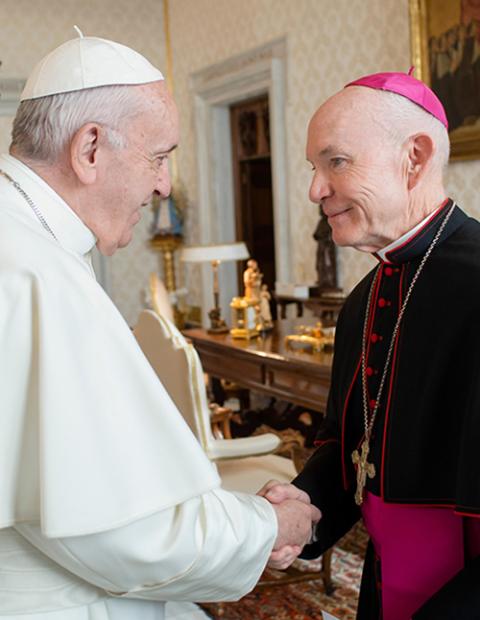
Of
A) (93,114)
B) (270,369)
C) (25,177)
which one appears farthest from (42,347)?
(270,369)

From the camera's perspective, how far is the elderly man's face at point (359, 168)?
5.19 feet

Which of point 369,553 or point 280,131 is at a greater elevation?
point 280,131

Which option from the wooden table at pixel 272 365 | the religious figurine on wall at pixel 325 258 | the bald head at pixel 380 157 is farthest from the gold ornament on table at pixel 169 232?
the bald head at pixel 380 157

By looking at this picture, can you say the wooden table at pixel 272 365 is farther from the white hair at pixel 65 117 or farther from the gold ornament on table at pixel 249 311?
the white hair at pixel 65 117

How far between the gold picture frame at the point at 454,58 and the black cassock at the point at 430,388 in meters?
4.29

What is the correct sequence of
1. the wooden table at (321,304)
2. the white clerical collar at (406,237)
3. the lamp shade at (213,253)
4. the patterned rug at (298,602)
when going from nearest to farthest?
1. the white clerical collar at (406,237)
2. the patterned rug at (298,602)
3. the lamp shade at (213,253)
4. the wooden table at (321,304)

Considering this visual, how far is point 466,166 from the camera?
5.88 m

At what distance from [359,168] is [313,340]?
3.02 m

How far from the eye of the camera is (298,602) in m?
3.52

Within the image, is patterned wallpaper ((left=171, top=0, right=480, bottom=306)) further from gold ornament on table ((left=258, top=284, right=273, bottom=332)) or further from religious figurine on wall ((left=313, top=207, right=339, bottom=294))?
gold ornament on table ((left=258, top=284, right=273, bottom=332))

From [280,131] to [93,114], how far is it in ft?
22.1

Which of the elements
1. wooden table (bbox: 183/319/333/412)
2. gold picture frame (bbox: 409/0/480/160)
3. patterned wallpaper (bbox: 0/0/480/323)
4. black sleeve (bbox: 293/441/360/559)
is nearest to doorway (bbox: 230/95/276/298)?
patterned wallpaper (bbox: 0/0/480/323)

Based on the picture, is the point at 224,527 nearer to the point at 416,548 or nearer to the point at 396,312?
the point at 416,548

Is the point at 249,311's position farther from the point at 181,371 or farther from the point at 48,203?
the point at 48,203
